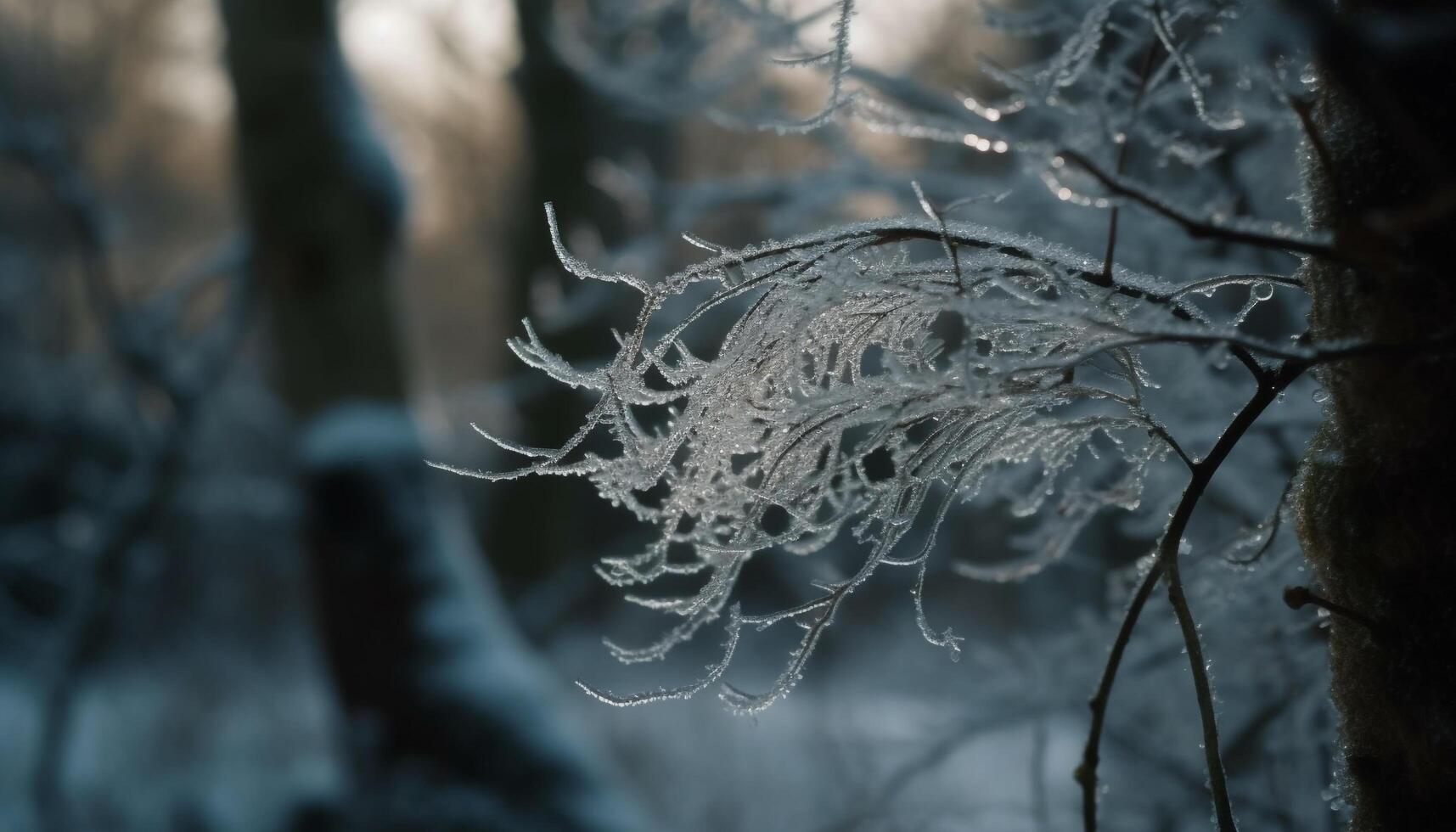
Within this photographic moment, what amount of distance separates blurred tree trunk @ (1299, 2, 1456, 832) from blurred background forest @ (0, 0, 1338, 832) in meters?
0.35

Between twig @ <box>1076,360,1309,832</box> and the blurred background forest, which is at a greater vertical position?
the blurred background forest

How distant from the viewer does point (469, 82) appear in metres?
14.5

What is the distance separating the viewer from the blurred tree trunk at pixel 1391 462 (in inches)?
35.0

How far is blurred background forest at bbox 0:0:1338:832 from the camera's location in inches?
97.0

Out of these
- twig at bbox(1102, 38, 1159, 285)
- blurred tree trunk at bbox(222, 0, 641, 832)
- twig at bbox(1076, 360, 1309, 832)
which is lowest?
twig at bbox(1076, 360, 1309, 832)

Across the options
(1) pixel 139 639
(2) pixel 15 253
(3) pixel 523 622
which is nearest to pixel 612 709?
(3) pixel 523 622

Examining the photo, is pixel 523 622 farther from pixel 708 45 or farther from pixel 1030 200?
pixel 1030 200

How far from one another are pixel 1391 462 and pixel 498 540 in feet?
28.4

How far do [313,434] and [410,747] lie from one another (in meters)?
1.30

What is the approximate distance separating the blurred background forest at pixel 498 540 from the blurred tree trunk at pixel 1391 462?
347mm

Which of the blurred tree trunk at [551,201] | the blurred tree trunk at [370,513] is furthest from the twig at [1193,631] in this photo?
the blurred tree trunk at [551,201]

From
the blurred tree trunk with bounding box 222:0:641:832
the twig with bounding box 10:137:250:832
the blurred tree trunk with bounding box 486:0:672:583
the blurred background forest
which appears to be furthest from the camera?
the blurred tree trunk with bounding box 486:0:672:583

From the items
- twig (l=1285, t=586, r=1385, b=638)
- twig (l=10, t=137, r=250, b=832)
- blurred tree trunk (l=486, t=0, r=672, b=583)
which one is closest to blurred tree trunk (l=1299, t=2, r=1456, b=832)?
twig (l=1285, t=586, r=1385, b=638)

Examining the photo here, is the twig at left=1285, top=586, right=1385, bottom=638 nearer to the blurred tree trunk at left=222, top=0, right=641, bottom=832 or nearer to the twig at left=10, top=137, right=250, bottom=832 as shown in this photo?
the blurred tree trunk at left=222, top=0, right=641, bottom=832
